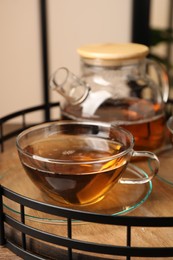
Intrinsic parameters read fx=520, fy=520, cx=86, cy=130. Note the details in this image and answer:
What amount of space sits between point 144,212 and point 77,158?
0.34 feet

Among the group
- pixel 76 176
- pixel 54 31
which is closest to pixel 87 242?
pixel 76 176

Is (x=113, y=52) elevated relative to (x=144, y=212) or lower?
elevated

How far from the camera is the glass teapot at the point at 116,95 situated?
685mm

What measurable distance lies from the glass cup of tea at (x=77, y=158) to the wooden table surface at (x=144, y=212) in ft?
0.09

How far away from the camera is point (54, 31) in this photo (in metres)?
1.14

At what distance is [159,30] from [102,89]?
50 centimetres

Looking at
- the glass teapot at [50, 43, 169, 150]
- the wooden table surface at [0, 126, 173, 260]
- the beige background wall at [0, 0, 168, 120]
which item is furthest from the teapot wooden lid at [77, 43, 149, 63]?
the beige background wall at [0, 0, 168, 120]

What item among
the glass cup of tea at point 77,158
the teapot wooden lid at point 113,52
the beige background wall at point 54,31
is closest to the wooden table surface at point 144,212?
the glass cup of tea at point 77,158

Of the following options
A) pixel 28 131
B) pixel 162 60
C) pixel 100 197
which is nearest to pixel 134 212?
pixel 100 197

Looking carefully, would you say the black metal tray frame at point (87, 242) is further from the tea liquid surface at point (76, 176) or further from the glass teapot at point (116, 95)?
the glass teapot at point (116, 95)

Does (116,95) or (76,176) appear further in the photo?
(116,95)

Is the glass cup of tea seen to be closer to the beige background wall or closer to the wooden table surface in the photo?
the wooden table surface

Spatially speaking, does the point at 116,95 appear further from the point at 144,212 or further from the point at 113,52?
the point at 144,212

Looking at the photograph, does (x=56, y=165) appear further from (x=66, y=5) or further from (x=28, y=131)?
(x=66, y=5)
